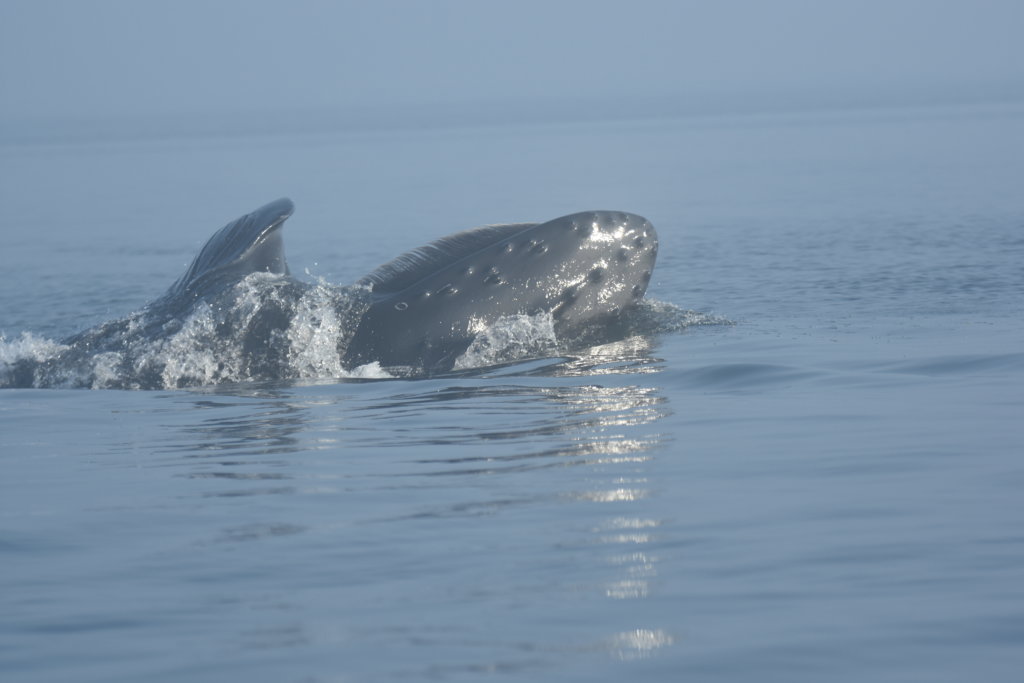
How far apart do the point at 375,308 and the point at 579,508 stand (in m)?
4.63

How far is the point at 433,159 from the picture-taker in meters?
46.8

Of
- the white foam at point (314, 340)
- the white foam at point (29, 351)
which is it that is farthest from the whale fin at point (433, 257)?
the white foam at point (29, 351)

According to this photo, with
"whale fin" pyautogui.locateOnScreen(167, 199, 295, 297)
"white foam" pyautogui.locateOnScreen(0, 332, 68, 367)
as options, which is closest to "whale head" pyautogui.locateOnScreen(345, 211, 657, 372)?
"whale fin" pyautogui.locateOnScreen(167, 199, 295, 297)

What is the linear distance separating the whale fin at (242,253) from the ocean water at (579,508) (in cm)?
92

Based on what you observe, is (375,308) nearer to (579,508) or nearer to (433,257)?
(433,257)

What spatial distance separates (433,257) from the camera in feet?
31.6

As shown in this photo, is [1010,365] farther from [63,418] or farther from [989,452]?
[63,418]

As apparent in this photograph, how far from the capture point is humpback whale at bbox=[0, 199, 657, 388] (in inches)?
364

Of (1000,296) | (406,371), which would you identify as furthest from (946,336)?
(406,371)

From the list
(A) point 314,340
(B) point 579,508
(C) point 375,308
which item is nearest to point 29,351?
(A) point 314,340

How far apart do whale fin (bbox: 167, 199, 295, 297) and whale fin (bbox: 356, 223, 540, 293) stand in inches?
26.7

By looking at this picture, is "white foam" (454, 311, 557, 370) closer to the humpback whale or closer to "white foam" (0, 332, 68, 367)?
the humpback whale

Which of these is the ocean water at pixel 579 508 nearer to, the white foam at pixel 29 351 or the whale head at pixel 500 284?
the white foam at pixel 29 351

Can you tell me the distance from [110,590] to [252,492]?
1.31 m
